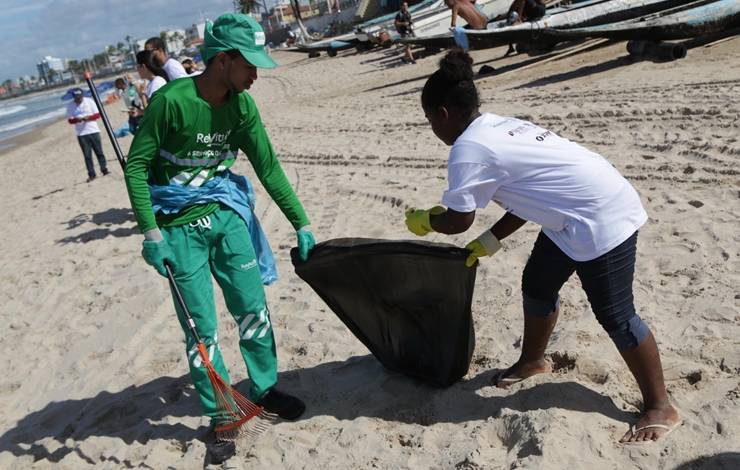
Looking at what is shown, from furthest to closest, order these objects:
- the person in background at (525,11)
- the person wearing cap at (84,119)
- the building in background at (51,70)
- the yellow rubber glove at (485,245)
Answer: the building in background at (51,70), the person in background at (525,11), the person wearing cap at (84,119), the yellow rubber glove at (485,245)

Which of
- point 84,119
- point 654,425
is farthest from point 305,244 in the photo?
point 84,119

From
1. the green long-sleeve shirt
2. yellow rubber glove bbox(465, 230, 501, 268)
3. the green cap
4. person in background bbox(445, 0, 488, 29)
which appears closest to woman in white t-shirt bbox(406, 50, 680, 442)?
yellow rubber glove bbox(465, 230, 501, 268)

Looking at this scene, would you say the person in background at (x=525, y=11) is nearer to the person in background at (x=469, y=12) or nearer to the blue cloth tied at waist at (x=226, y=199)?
the person in background at (x=469, y=12)

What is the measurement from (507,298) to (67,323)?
3.42m

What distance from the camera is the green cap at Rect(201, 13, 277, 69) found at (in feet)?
8.93

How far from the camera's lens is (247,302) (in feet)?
10.3

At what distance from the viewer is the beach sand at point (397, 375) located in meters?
2.90

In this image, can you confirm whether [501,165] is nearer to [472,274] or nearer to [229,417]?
[472,274]

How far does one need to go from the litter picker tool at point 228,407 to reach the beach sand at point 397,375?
0.34ft

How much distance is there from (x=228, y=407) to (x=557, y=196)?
1817 millimetres

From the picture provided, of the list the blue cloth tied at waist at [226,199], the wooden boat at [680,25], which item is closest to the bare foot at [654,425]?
the blue cloth tied at waist at [226,199]

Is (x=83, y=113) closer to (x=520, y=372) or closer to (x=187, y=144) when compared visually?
(x=187, y=144)

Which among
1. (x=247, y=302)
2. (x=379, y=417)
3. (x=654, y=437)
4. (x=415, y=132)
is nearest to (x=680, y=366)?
(x=654, y=437)

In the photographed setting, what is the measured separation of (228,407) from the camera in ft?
10.5
